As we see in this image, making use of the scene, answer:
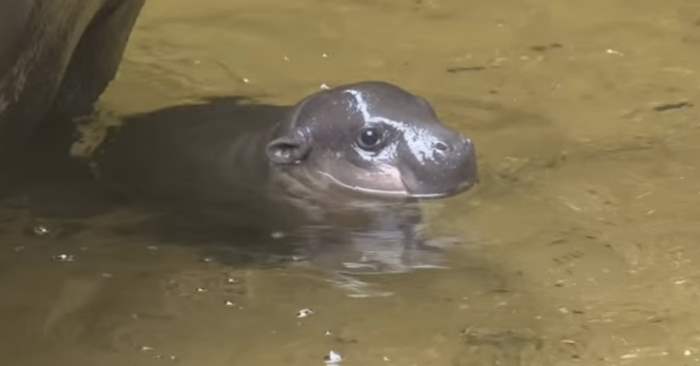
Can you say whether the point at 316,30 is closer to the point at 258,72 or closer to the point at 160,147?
the point at 258,72

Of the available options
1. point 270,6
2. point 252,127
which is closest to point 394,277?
point 252,127

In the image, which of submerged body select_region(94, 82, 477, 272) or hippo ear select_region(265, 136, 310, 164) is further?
hippo ear select_region(265, 136, 310, 164)

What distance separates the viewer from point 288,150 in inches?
153

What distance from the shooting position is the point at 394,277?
10.5 feet

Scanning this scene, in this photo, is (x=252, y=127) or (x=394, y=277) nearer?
(x=394, y=277)

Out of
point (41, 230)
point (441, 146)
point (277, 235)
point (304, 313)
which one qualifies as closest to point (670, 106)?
point (441, 146)

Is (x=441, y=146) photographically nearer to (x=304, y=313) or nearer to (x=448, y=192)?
(x=448, y=192)

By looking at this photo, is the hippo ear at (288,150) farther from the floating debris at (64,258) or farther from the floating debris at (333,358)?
the floating debris at (333,358)

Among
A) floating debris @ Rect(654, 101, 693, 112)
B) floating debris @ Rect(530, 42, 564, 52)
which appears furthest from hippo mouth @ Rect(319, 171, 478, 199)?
floating debris @ Rect(530, 42, 564, 52)

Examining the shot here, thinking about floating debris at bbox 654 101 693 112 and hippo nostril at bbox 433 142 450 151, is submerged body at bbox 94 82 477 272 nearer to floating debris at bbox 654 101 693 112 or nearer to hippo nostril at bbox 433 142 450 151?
hippo nostril at bbox 433 142 450 151

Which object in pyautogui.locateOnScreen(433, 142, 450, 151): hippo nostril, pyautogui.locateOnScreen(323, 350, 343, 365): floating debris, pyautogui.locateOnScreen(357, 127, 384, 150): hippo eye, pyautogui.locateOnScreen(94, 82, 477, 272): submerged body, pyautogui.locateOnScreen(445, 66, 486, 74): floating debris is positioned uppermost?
pyautogui.locateOnScreen(323, 350, 343, 365): floating debris

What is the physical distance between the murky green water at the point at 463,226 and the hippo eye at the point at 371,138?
0.89 feet

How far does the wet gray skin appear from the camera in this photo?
12.2ft

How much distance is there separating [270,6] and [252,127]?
135 centimetres
